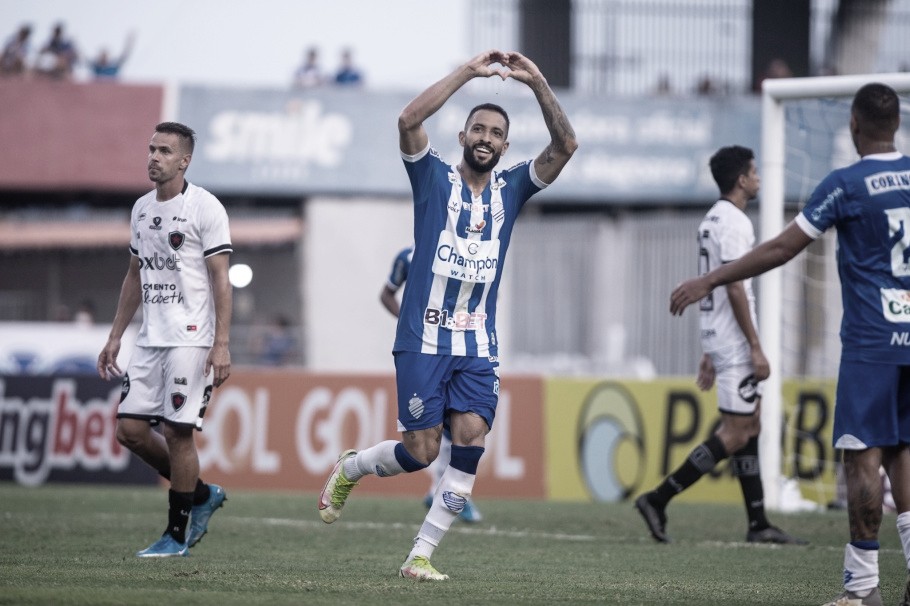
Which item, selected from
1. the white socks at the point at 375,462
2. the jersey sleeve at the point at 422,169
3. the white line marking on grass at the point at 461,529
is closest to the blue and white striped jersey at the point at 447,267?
the jersey sleeve at the point at 422,169

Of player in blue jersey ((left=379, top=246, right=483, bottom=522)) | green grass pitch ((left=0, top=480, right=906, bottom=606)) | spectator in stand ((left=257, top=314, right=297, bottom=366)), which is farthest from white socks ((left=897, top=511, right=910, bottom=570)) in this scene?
spectator in stand ((left=257, top=314, right=297, bottom=366))

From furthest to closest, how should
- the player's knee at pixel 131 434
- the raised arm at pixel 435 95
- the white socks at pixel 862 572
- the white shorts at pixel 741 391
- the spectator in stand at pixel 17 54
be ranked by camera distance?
the spectator in stand at pixel 17 54 → the white shorts at pixel 741 391 → the player's knee at pixel 131 434 → the raised arm at pixel 435 95 → the white socks at pixel 862 572

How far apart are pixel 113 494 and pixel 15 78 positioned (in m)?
12.3

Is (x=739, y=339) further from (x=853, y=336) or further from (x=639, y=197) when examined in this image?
(x=639, y=197)

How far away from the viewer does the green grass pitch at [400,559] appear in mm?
6238

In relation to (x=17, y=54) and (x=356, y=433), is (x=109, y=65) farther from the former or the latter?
(x=356, y=433)

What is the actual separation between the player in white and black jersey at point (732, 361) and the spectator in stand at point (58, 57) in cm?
1701

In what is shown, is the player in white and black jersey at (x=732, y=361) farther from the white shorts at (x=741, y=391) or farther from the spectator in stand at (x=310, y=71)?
the spectator in stand at (x=310, y=71)

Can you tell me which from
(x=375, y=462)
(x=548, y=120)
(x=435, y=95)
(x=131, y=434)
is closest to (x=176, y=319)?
(x=131, y=434)

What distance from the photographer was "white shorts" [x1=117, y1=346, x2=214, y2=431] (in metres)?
7.89

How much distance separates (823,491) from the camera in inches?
572

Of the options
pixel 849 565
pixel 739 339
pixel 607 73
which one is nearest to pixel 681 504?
pixel 739 339

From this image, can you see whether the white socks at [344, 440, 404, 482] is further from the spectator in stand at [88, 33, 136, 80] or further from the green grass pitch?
the spectator in stand at [88, 33, 136, 80]

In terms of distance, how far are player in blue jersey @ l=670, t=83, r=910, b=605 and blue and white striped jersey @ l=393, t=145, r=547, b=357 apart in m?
1.49
